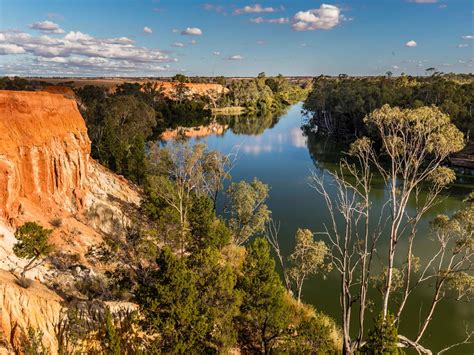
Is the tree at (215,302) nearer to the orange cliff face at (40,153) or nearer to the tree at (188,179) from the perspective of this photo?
the tree at (188,179)

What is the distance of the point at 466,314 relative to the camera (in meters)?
22.7

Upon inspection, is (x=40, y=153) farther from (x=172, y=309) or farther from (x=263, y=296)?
(x=263, y=296)

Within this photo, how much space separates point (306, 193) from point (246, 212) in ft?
59.9

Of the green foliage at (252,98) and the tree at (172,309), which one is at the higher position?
the green foliage at (252,98)

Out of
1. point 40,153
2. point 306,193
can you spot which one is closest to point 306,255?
point 40,153

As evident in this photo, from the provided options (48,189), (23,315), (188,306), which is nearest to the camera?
(23,315)

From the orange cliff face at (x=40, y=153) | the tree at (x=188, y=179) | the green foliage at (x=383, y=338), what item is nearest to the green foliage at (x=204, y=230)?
the tree at (x=188, y=179)

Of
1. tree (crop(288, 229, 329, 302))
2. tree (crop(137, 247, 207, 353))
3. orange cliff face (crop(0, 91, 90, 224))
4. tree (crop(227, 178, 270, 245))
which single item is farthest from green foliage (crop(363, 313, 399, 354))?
orange cliff face (crop(0, 91, 90, 224))

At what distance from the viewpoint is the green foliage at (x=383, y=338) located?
47.7 ft

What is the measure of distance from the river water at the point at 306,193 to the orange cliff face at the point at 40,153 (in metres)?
13.7

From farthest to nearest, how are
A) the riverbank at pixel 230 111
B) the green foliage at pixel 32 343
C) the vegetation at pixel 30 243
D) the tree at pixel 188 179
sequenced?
the riverbank at pixel 230 111 < the tree at pixel 188 179 < the vegetation at pixel 30 243 < the green foliage at pixel 32 343

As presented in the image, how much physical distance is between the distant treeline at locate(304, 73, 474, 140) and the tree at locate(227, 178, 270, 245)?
3610 centimetres

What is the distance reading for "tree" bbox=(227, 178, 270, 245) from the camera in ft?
93.9

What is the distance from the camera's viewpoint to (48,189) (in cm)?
2603
